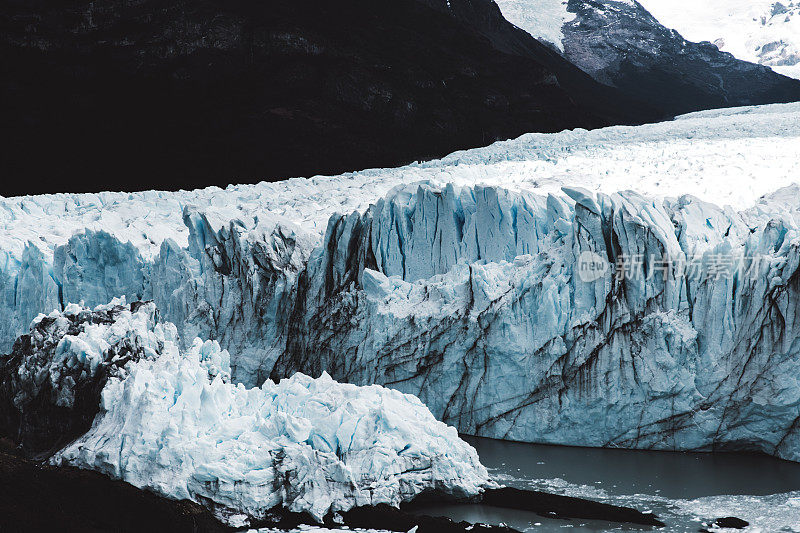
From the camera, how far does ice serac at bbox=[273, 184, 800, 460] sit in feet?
31.0

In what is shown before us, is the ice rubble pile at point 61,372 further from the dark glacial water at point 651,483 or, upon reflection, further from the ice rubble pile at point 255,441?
the dark glacial water at point 651,483

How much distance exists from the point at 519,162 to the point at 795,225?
574cm

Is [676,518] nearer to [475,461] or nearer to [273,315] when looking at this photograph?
[475,461]

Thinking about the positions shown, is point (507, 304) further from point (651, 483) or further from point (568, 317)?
point (651, 483)

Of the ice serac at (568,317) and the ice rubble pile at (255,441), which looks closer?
the ice rubble pile at (255,441)

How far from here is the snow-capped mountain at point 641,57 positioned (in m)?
35.8

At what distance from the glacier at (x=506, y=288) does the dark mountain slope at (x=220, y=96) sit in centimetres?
1204

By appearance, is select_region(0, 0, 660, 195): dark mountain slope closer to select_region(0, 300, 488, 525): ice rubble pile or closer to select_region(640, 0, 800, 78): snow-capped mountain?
select_region(0, 300, 488, 525): ice rubble pile

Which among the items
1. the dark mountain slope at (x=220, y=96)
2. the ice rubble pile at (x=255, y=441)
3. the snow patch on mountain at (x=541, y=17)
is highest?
the snow patch on mountain at (x=541, y=17)

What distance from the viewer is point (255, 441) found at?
26.0ft

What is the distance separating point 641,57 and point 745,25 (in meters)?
18.8

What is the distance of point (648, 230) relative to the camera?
32.8 feet

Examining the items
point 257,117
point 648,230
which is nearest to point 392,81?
point 257,117

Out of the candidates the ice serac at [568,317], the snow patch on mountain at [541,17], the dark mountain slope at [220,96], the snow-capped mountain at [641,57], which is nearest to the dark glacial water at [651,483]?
the ice serac at [568,317]
